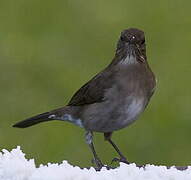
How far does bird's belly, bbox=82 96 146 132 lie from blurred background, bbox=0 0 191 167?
1.85 meters

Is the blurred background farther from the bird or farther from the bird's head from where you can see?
the bird's head

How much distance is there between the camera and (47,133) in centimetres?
981

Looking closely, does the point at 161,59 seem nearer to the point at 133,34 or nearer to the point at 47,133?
the point at 47,133

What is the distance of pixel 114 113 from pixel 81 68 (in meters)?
3.84

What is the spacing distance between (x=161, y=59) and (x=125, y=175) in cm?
677

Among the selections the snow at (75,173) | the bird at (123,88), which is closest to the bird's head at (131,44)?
the bird at (123,88)

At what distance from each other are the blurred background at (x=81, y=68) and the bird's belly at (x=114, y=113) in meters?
1.85

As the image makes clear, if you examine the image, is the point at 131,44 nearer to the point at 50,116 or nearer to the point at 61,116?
the point at 61,116

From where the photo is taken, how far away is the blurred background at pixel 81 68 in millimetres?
9430

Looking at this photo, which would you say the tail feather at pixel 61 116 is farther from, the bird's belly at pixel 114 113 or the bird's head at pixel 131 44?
the bird's head at pixel 131 44

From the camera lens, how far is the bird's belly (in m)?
6.94

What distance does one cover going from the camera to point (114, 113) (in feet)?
23.0

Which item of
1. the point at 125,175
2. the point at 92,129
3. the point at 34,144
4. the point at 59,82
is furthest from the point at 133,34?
the point at 59,82

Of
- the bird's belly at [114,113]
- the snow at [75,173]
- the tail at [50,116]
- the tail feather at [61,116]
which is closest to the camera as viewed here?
the snow at [75,173]
